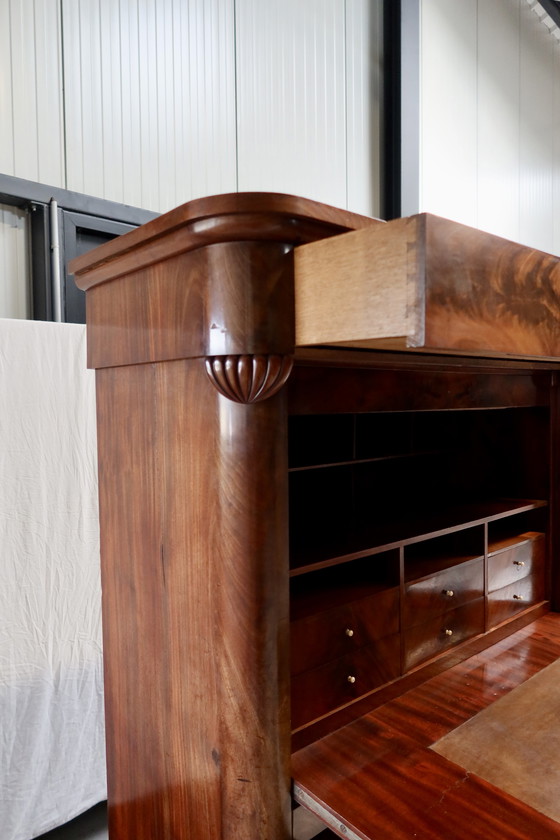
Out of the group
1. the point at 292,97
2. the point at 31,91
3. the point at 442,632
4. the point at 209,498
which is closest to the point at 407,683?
the point at 442,632

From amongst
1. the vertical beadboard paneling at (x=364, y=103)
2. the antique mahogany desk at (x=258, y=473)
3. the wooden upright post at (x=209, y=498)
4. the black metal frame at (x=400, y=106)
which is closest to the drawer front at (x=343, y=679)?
the antique mahogany desk at (x=258, y=473)

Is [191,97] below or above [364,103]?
below

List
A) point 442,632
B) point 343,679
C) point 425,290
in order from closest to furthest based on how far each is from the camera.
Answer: point 425,290
point 343,679
point 442,632

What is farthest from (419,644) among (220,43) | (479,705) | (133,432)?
(220,43)

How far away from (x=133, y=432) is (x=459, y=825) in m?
0.70

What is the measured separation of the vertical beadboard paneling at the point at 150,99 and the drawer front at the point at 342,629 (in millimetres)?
1683

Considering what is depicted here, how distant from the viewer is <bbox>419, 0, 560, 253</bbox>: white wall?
346 centimetres

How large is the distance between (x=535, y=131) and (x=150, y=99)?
11.2 feet

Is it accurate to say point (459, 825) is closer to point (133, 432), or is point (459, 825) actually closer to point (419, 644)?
point (419, 644)

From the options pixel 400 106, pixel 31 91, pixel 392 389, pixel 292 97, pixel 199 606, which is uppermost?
pixel 400 106

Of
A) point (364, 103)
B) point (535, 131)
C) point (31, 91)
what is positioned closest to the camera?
point (31, 91)

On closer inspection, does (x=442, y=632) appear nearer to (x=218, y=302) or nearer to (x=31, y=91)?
(x=218, y=302)

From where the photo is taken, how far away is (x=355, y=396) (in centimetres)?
95

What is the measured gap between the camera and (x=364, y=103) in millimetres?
3074
